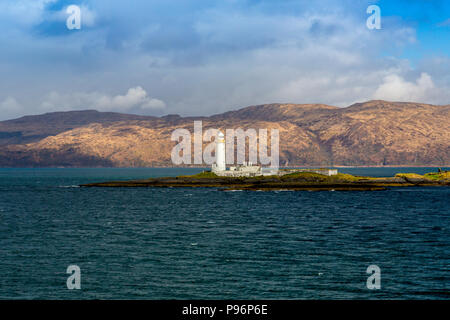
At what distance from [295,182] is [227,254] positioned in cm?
8812

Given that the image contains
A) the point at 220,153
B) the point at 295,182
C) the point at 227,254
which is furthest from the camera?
the point at 220,153

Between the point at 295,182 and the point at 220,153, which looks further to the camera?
the point at 220,153

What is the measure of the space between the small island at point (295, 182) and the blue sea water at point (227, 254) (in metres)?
49.4

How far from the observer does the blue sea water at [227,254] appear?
24.9m

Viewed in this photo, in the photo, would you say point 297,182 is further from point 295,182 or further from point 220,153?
point 220,153

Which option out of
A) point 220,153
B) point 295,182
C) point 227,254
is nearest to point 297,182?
point 295,182

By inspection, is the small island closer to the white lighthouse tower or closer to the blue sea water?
the white lighthouse tower

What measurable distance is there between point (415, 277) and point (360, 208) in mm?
44228

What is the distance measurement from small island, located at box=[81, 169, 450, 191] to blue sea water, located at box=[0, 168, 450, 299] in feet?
162

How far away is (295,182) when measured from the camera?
397ft

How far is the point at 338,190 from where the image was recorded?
374ft

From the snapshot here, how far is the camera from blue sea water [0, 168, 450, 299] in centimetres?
2494

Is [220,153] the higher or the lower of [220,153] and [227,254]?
the higher
